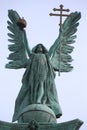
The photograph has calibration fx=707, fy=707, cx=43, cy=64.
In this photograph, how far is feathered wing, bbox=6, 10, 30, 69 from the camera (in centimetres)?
1980

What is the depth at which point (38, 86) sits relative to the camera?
60.9 ft

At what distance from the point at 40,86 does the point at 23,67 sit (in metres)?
1.26

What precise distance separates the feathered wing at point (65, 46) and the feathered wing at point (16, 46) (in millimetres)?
791

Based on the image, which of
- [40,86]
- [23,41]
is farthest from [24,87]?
[23,41]

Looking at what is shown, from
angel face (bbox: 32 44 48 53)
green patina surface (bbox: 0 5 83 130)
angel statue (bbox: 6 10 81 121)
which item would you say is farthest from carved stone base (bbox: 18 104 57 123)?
angel face (bbox: 32 44 48 53)

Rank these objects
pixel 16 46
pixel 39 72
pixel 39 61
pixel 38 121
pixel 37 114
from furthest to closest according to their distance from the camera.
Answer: pixel 16 46
pixel 39 61
pixel 39 72
pixel 37 114
pixel 38 121

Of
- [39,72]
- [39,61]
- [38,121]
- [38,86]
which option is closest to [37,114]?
[38,121]

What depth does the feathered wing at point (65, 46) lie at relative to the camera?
19.7 meters

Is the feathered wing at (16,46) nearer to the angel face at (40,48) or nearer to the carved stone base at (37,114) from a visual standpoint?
the angel face at (40,48)

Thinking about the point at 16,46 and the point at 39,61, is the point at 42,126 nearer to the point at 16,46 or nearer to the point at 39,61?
the point at 39,61

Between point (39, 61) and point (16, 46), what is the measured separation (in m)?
1.86

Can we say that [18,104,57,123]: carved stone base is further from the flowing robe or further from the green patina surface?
the flowing robe

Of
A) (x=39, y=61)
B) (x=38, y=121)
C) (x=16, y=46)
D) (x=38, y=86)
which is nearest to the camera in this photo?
(x=38, y=121)

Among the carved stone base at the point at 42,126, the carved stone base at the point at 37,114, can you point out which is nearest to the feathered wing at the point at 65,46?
the carved stone base at the point at 37,114
